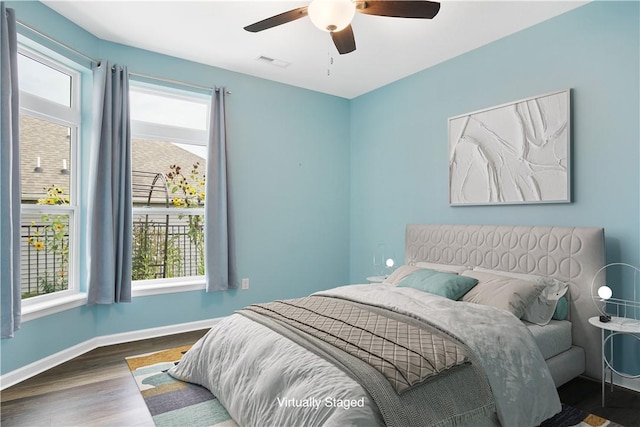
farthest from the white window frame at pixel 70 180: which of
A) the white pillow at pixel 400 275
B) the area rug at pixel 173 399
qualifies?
the white pillow at pixel 400 275

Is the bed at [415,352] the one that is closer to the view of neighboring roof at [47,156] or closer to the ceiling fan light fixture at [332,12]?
the ceiling fan light fixture at [332,12]

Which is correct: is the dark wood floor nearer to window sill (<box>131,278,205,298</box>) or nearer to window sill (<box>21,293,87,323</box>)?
window sill (<box>21,293,87,323</box>)

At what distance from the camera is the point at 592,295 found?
263cm

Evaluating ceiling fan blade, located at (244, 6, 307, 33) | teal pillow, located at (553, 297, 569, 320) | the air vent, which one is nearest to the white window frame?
the air vent

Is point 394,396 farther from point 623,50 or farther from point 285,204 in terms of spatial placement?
point 285,204

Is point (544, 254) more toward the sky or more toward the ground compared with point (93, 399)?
more toward the sky

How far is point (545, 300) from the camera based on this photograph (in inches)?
106

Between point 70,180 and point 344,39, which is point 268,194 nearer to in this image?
point 70,180

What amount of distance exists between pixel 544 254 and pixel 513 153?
89 centimetres

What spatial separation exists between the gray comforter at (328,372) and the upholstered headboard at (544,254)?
27.6 inches

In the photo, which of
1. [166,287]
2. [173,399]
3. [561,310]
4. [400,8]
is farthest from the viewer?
A: [166,287]

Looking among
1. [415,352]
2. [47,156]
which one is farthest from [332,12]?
[47,156]

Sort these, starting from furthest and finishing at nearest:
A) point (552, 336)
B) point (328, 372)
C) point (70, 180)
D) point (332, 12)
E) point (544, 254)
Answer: point (70, 180) → point (544, 254) → point (552, 336) → point (332, 12) → point (328, 372)

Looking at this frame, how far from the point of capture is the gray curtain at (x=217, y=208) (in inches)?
155
